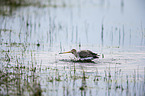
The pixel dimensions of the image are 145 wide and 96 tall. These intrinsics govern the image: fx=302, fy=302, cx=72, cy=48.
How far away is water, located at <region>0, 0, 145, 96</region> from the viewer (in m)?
7.58

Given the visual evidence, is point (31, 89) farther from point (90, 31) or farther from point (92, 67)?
point (90, 31)

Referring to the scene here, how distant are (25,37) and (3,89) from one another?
9.57 m

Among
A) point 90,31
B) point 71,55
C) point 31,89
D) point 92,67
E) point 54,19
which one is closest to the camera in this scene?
point 31,89

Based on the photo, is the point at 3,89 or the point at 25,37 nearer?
the point at 3,89

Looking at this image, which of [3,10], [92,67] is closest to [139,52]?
[92,67]

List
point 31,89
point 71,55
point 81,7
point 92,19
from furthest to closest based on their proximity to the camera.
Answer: point 81,7 < point 92,19 < point 71,55 < point 31,89

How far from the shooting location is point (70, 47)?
14.9 m

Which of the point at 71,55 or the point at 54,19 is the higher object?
the point at 54,19

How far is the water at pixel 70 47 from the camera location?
7.58m

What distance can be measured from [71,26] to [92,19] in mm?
3128

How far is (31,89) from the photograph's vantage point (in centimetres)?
698

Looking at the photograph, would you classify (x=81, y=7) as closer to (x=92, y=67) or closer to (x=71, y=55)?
(x=71, y=55)

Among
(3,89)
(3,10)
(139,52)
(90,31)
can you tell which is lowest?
(3,89)

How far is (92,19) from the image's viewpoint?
22.4 m
